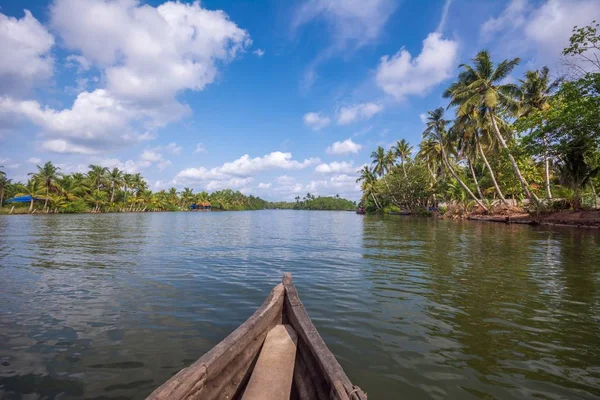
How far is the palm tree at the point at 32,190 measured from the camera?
53.5 metres

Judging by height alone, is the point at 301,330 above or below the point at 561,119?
below

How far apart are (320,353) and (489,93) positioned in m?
34.8

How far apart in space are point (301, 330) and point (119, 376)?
7.87 feet

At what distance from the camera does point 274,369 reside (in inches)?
135

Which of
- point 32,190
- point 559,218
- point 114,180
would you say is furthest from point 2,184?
point 559,218

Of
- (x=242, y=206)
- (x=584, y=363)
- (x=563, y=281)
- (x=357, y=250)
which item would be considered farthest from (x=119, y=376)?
(x=242, y=206)

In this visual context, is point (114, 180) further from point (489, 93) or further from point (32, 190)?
point (489, 93)

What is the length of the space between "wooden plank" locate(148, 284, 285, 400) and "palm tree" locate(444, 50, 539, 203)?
31882 mm

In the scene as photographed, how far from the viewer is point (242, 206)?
507 ft

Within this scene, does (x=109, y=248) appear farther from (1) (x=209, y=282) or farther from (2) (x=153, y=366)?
(2) (x=153, y=366)

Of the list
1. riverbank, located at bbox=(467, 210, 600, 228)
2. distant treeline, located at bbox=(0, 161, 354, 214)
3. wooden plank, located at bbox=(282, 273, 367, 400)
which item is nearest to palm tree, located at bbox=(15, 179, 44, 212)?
distant treeline, located at bbox=(0, 161, 354, 214)

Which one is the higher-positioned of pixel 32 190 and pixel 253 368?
pixel 32 190

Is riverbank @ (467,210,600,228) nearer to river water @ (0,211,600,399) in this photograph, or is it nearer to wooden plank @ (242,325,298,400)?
river water @ (0,211,600,399)

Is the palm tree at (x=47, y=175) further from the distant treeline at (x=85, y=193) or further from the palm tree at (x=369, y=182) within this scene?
the palm tree at (x=369, y=182)
